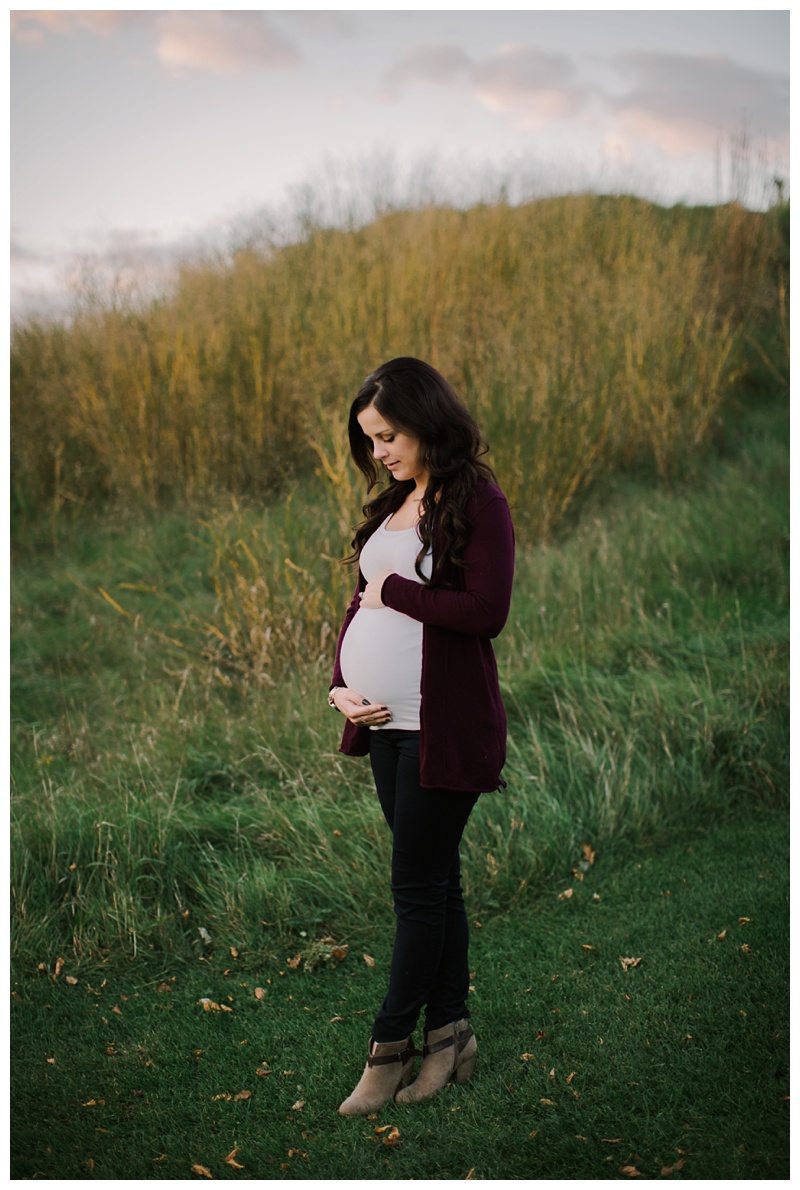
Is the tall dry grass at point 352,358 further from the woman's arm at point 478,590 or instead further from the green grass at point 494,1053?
the woman's arm at point 478,590

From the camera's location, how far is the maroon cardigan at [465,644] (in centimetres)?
232

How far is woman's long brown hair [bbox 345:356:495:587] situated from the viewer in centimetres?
237

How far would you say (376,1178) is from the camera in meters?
2.46

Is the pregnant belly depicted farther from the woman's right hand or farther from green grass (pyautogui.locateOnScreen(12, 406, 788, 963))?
green grass (pyautogui.locateOnScreen(12, 406, 788, 963))

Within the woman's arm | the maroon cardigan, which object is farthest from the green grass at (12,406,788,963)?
the woman's arm

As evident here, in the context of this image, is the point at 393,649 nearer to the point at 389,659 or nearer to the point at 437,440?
the point at 389,659

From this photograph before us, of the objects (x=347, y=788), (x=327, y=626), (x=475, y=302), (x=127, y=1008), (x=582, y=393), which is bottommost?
(x=127, y=1008)

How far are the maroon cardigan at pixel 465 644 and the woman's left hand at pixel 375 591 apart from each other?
35 millimetres

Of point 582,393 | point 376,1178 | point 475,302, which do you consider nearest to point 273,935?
point 376,1178

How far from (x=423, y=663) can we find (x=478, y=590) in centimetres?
23

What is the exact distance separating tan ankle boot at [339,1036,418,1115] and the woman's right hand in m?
0.87

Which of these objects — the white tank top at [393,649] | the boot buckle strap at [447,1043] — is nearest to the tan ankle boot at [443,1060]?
the boot buckle strap at [447,1043]

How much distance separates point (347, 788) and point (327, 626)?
3.67 ft

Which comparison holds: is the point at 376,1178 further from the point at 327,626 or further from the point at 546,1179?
the point at 327,626
